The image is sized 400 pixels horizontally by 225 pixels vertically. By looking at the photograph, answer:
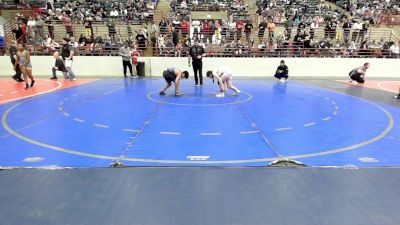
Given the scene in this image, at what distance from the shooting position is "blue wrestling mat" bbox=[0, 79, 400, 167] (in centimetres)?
594

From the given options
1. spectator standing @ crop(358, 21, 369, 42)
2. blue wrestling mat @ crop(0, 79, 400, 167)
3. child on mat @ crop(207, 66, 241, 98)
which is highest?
spectator standing @ crop(358, 21, 369, 42)

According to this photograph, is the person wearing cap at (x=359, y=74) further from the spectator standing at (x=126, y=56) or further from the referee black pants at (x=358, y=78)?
the spectator standing at (x=126, y=56)

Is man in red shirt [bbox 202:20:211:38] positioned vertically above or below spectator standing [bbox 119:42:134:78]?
above

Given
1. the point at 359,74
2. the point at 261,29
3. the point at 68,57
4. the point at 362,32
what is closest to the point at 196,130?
the point at 68,57

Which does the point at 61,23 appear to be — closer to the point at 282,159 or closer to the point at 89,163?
the point at 89,163

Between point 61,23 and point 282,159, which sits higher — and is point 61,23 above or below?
above

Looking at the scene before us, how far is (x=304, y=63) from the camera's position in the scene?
18.5 m

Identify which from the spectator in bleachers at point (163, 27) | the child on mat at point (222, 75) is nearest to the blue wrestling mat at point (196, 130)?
the child on mat at point (222, 75)

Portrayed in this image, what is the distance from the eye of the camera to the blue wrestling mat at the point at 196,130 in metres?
5.94

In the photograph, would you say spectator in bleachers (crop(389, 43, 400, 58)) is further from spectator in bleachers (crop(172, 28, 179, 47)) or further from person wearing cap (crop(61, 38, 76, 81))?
person wearing cap (crop(61, 38, 76, 81))

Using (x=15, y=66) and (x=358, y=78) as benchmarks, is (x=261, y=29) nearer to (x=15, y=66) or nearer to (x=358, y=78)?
(x=358, y=78)

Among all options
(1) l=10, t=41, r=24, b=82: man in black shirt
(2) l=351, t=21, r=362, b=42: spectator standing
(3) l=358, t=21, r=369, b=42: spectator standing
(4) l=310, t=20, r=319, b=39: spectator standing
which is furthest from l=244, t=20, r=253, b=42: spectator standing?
(1) l=10, t=41, r=24, b=82: man in black shirt

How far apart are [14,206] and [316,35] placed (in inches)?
782

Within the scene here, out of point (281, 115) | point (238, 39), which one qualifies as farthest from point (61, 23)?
point (281, 115)
